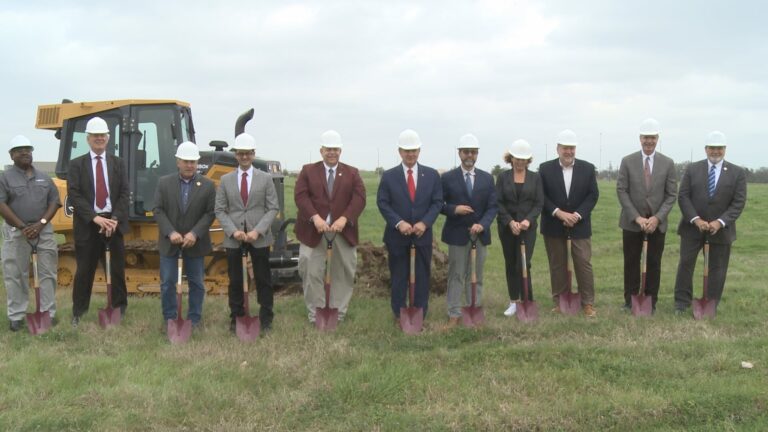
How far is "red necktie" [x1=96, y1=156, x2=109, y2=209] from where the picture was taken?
7.18 m

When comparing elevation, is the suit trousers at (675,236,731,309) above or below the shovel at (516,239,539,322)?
above

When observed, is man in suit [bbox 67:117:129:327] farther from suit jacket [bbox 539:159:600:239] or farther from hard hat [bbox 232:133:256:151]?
suit jacket [bbox 539:159:600:239]

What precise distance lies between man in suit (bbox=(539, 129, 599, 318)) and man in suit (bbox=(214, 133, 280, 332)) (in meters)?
3.05

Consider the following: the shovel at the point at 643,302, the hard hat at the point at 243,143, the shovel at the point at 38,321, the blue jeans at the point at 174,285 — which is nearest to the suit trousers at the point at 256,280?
the blue jeans at the point at 174,285

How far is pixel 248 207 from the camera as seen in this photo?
6.94 metres

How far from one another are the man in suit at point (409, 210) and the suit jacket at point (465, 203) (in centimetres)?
16

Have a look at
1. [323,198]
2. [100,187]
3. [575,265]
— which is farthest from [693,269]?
[100,187]

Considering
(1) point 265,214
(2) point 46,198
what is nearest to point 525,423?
(1) point 265,214

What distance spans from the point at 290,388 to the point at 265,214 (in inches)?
86.6

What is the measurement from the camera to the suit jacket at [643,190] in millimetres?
7527

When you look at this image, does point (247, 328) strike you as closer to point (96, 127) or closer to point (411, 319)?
point (411, 319)

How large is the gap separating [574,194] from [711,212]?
147 centimetres

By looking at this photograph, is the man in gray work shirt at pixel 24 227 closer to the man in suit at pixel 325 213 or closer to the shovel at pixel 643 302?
the man in suit at pixel 325 213

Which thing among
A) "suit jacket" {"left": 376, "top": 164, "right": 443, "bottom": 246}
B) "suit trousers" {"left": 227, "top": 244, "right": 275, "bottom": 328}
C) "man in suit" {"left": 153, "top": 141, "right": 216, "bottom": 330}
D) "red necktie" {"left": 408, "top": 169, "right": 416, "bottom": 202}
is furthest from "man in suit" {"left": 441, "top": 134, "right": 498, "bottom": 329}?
"man in suit" {"left": 153, "top": 141, "right": 216, "bottom": 330}
